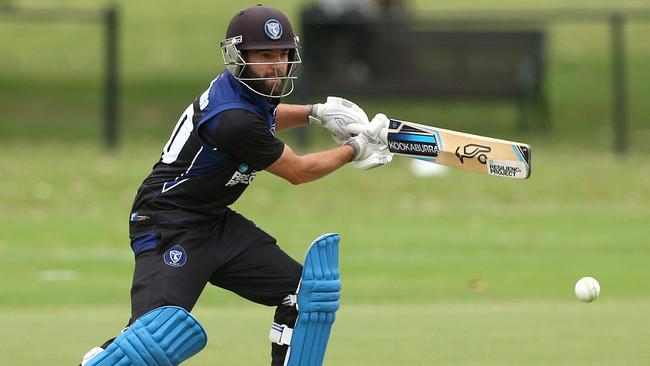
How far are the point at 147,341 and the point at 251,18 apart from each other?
4.70 ft

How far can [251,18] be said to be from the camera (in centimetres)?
565

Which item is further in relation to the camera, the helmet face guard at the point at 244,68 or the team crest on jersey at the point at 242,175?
the team crest on jersey at the point at 242,175

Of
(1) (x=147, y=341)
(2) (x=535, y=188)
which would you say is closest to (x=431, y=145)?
(1) (x=147, y=341)

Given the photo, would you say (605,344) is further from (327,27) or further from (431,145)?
(327,27)

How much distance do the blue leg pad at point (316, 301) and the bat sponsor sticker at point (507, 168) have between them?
32.4 inches

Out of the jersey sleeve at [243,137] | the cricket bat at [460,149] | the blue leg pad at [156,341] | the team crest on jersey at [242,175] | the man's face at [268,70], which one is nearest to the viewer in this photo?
the blue leg pad at [156,341]

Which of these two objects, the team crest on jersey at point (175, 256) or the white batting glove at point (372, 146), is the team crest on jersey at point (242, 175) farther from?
the white batting glove at point (372, 146)

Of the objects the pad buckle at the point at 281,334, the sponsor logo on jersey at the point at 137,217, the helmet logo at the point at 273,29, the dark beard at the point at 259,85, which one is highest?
the helmet logo at the point at 273,29

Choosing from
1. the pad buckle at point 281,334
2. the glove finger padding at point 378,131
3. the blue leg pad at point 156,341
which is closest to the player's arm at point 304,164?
the glove finger padding at point 378,131

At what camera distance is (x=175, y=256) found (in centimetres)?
565

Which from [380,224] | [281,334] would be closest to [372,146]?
[281,334]

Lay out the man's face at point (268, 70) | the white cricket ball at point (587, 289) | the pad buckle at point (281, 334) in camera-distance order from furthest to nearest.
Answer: the white cricket ball at point (587, 289) → the pad buckle at point (281, 334) → the man's face at point (268, 70)

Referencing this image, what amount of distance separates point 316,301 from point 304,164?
23.1 inches

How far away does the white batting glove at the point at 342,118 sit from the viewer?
6070mm
